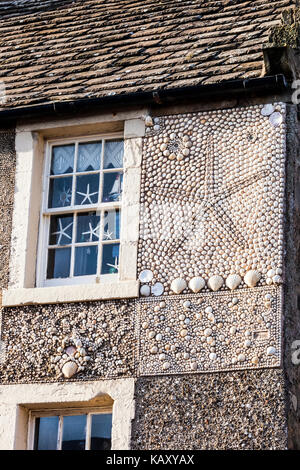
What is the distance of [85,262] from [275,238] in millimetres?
1646

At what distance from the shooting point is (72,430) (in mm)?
8945

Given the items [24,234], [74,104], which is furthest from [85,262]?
[74,104]

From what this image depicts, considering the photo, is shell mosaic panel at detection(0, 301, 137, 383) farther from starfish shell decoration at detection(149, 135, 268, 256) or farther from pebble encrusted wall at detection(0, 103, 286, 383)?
starfish shell decoration at detection(149, 135, 268, 256)

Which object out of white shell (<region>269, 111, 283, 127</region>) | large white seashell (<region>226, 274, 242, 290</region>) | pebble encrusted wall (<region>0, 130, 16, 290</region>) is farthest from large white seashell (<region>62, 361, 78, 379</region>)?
white shell (<region>269, 111, 283, 127</region>)

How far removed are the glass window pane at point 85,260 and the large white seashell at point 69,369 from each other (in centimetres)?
87

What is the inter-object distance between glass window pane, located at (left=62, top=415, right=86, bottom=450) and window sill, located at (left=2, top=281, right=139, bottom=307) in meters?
0.95

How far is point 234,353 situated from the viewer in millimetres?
8664

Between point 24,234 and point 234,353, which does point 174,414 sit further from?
point 24,234

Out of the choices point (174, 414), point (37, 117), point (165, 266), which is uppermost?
point (37, 117)

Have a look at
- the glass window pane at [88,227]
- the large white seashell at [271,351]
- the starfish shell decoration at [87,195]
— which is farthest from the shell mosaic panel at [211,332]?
the starfish shell decoration at [87,195]

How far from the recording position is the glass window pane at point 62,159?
32.6 feet

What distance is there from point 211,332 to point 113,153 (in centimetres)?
197

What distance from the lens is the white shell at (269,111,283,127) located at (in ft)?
30.8

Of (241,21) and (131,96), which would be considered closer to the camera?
(131,96)
